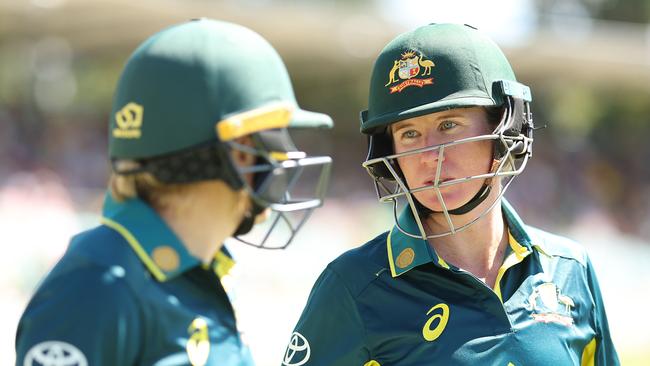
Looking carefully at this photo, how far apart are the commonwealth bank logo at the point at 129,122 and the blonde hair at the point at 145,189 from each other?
0.10 m

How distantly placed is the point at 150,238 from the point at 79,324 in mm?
311

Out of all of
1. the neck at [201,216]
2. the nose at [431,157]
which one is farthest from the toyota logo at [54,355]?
the nose at [431,157]

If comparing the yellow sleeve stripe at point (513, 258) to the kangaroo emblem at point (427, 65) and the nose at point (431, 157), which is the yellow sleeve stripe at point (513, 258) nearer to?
the nose at point (431, 157)

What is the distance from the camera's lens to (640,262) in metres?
13.5

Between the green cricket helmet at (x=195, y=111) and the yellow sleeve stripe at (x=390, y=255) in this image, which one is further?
the yellow sleeve stripe at (x=390, y=255)

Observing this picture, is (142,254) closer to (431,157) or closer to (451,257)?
(431,157)

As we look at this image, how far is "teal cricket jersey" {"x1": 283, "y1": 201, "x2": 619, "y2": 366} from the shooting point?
3.09 m

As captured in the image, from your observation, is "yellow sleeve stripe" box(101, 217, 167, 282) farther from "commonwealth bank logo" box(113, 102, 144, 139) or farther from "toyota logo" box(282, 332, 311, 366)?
"toyota logo" box(282, 332, 311, 366)

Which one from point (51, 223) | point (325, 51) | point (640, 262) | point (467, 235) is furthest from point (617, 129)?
point (467, 235)

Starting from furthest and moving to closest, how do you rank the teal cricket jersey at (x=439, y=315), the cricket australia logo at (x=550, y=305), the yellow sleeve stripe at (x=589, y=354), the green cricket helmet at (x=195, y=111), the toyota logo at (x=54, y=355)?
the yellow sleeve stripe at (x=589, y=354)
the cricket australia logo at (x=550, y=305)
the teal cricket jersey at (x=439, y=315)
the green cricket helmet at (x=195, y=111)
the toyota logo at (x=54, y=355)

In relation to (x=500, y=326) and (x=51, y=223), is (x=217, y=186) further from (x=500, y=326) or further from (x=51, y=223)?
(x=51, y=223)

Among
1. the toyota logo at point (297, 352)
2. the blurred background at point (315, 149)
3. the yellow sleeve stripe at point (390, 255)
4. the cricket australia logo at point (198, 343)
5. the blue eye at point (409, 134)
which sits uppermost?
the blue eye at point (409, 134)

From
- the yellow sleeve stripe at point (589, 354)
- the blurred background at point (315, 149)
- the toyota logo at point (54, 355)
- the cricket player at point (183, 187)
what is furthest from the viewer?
the blurred background at point (315, 149)

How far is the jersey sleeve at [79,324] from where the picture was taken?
2205 millimetres
